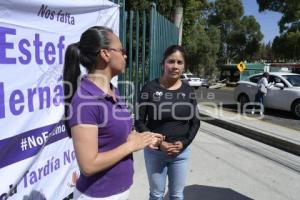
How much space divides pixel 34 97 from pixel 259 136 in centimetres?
679

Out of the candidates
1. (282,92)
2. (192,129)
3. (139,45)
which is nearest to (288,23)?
(282,92)

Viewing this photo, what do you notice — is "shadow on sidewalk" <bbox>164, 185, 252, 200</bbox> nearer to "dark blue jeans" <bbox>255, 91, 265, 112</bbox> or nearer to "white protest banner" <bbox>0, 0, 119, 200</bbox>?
"white protest banner" <bbox>0, 0, 119, 200</bbox>

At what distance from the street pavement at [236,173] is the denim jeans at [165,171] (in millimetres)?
1159

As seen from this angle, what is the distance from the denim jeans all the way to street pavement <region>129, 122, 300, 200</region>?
116cm

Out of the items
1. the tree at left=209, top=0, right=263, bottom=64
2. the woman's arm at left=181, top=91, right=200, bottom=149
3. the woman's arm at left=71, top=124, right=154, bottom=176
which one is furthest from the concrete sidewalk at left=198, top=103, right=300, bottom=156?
the tree at left=209, top=0, right=263, bottom=64

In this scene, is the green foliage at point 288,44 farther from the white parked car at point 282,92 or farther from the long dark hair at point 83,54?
the long dark hair at point 83,54

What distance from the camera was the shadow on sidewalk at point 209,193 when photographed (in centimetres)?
488

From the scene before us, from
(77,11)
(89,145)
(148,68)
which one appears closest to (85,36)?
(89,145)

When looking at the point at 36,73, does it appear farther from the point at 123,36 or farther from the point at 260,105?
the point at 260,105

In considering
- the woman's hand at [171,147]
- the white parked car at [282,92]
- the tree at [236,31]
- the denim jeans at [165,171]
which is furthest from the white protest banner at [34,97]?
the tree at [236,31]

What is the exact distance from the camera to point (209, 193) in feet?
16.5

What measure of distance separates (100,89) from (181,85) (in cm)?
159

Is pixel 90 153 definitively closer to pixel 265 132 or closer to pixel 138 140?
pixel 138 140

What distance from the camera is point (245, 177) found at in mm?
5758
